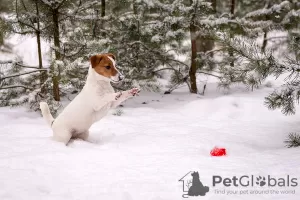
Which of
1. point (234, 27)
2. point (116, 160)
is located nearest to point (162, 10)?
point (234, 27)

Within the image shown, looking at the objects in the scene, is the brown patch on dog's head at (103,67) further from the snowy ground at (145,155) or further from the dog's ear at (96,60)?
the snowy ground at (145,155)

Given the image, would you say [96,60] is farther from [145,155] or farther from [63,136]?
[145,155]

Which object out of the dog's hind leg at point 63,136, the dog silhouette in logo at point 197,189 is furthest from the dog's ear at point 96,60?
the dog silhouette in logo at point 197,189

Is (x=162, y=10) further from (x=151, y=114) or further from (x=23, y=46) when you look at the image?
(x=23, y=46)

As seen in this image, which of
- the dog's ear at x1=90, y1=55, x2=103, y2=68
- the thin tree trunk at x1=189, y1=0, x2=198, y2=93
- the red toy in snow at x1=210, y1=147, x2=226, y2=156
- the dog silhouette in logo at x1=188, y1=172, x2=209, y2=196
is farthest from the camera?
the thin tree trunk at x1=189, y1=0, x2=198, y2=93

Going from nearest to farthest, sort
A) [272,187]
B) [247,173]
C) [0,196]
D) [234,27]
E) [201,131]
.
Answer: [0,196]
[272,187]
[247,173]
[201,131]
[234,27]

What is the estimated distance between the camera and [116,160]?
11.2ft

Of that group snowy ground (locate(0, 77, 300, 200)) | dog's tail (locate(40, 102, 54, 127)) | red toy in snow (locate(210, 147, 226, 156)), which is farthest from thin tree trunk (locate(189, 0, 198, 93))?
red toy in snow (locate(210, 147, 226, 156))

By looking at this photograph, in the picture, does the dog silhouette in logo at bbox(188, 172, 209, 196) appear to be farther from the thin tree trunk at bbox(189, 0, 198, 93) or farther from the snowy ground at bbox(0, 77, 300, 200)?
the thin tree trunk at bbox(189, 0, 198, 93)

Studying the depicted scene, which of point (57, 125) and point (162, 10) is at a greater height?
point (162, 10)

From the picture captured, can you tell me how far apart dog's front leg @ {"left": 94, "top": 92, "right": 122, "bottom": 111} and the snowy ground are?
551 millimetres

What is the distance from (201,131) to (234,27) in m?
4.25

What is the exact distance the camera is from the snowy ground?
257cm

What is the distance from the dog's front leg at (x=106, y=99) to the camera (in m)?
4.31
